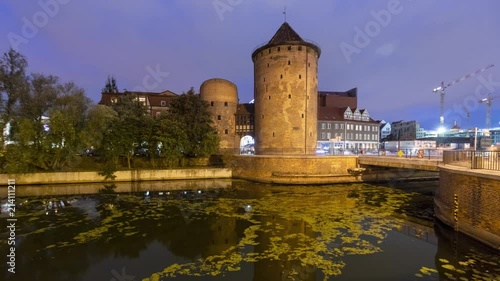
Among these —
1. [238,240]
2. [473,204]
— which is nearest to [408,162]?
[473,204]

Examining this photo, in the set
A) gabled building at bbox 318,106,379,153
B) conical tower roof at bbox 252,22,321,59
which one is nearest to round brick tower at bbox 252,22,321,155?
conical tower roof at bbox 252,22,321,59

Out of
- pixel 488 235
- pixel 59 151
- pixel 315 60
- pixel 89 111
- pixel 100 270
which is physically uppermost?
pixel 315 60

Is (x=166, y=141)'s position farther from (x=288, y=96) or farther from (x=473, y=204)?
(x=473, y=204)

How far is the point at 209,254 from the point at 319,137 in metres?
44.7

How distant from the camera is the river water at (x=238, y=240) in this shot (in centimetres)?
827

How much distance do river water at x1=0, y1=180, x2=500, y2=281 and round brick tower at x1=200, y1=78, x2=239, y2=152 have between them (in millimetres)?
26404

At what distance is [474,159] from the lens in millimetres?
11945

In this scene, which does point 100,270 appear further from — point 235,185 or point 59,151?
point 59,151

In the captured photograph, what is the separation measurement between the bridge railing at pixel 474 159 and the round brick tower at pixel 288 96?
21332 millimetres

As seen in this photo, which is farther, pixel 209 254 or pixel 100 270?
pixel 209 254

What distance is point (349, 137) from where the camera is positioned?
175 ft

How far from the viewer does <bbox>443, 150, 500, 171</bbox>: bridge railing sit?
38.9 feet

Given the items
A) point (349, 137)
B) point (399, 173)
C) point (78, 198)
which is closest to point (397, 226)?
point (399, 173)

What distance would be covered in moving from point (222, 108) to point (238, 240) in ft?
118
